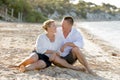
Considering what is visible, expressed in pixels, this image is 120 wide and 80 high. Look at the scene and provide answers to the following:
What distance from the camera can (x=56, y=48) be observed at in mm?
7000

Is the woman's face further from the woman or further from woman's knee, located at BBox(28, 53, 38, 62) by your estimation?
woman's knee, located at BBox(28, 53, 38, 62)

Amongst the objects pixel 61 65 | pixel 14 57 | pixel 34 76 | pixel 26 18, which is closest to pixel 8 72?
pixel 34 76

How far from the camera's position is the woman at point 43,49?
6812mm

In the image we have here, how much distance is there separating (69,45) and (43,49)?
1.63 feet

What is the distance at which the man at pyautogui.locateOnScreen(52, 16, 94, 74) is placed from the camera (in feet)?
22.7

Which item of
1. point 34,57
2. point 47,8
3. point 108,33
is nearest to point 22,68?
point 34,57

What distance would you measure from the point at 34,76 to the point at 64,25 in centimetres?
113

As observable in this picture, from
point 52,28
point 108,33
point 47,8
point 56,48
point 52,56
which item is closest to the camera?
point 52,28

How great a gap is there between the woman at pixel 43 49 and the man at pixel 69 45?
151mm

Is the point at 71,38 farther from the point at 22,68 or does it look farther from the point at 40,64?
the point at 22,68

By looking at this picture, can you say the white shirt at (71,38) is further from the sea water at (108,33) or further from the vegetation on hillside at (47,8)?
A: the vegetation on hillside at (47,8)

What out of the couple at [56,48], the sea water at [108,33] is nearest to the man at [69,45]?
the couple at [56,48]

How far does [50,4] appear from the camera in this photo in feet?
268

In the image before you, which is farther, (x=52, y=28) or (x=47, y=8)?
(x=47, y=8)
